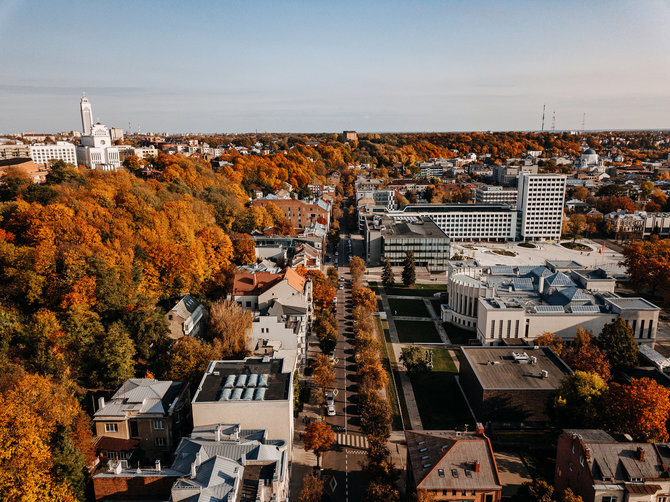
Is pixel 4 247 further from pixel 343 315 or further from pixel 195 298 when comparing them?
pixel 343 315

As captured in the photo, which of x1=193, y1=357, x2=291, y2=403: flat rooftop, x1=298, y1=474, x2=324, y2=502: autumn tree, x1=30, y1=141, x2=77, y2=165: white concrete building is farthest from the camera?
x1=30, y1=141, x2=77, y2=165: white concrete building

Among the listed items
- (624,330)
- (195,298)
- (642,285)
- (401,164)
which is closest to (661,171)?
(401,164)

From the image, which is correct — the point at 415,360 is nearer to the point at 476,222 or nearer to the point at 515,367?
the point at 515,367

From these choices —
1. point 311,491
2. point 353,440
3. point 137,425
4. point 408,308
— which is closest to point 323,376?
point 353,440

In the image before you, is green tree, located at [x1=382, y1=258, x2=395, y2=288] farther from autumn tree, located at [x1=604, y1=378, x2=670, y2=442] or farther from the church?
the church

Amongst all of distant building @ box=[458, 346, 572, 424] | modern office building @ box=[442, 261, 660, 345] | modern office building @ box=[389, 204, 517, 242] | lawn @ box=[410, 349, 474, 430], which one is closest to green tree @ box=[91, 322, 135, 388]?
lawn @ box=[410, 349, 474, 430]

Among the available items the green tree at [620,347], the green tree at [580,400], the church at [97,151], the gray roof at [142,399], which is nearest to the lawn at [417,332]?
the green tree at [620,347]
